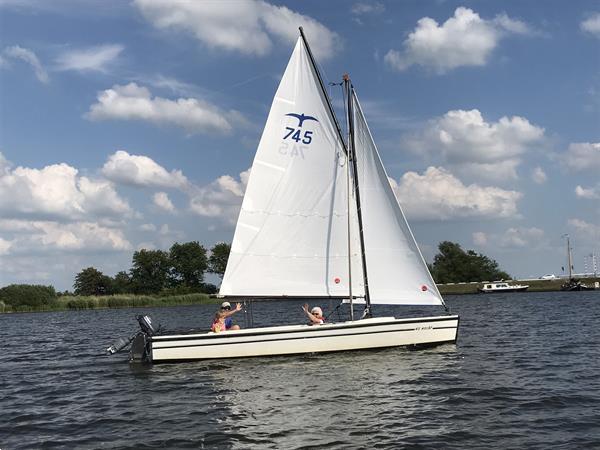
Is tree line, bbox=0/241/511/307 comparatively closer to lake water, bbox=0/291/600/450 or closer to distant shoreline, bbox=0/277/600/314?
distant shoreline, bbox=0/277/600/314

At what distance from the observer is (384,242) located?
27.0m

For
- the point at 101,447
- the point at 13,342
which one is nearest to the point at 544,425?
the point at 101,447

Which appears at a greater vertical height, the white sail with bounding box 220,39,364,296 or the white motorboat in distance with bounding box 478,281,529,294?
the white sail with bounding box 220,39,364,296

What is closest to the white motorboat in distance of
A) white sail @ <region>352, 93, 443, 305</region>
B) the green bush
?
the green bush

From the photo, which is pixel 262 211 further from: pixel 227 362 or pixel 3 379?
pixel 3 379

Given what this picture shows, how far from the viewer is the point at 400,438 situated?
44.7ft

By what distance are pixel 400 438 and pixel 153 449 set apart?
5.62m

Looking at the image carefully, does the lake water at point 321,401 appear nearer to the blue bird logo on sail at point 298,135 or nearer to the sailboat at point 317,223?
the sailboat at point 317,223

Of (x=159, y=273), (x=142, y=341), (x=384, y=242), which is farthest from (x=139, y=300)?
(x=384, y=242)

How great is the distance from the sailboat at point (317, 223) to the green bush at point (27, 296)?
79.2m

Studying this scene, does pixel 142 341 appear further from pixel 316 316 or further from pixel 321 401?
pixel 321 401

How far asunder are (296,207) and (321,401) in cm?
1120

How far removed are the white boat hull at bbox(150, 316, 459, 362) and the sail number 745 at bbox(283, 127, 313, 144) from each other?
8.32 m

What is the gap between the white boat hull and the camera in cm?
2447
